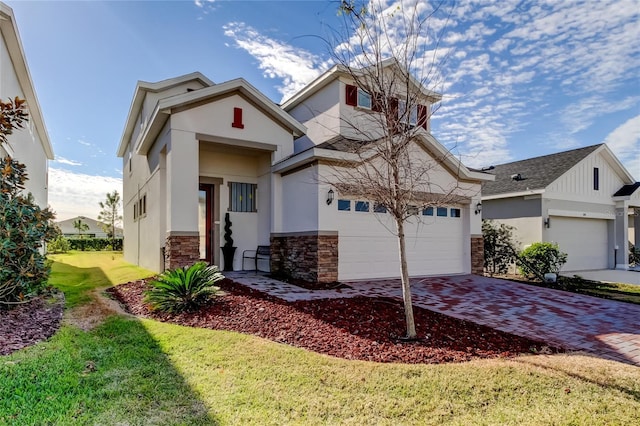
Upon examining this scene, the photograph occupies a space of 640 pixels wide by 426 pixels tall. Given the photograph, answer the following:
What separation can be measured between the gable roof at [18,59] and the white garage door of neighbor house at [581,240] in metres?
20.4

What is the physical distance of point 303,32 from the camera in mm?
6820

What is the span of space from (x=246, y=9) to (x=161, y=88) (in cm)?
655

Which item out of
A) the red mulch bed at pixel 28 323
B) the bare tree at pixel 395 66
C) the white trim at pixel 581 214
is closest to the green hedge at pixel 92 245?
the red mulch bed at pixel 28 323

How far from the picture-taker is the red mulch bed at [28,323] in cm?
502

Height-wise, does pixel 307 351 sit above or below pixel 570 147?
below

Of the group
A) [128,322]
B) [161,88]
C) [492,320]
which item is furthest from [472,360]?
[161,88]

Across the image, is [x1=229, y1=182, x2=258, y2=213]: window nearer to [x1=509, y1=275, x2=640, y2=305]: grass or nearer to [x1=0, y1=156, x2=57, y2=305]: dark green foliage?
[x1=0, y1=156, x2=57, y2=305]: dark green foliage

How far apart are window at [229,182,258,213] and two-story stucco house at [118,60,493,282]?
0.04 m

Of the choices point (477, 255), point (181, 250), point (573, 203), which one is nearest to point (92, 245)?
point (181, 250)

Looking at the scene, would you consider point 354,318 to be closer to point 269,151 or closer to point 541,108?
point 269,151

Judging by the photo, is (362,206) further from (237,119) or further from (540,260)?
(540,260)

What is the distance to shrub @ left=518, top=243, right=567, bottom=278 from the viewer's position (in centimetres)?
1432

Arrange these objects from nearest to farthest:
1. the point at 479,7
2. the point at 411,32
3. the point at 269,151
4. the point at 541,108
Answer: the point at 411,32, the point at 479,7, the point at 269,151, the point at 541,108

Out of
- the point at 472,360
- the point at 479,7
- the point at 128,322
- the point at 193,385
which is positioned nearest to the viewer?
the point at 193,385
